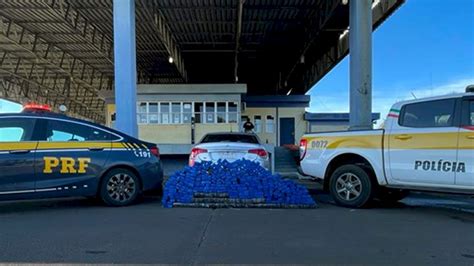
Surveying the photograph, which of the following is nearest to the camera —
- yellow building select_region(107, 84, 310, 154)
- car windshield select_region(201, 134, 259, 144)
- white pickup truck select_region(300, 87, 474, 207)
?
white pickup truck select_region(300, 87, 474, 207)

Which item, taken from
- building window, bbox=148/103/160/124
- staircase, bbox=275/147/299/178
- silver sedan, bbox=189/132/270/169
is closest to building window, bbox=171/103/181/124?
building window, bbox=148/103/160/124

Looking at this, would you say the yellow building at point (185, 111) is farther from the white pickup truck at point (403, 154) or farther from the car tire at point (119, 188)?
the white pickup truck at point (403, 154)

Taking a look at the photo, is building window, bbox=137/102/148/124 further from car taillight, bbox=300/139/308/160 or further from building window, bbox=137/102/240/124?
car taillight, bbox=300/139/308/160

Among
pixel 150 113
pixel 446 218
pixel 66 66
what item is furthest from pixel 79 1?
pixel 446 218

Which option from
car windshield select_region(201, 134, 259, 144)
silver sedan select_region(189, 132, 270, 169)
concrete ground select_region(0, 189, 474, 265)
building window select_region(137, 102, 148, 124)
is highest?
building window select_region(137, 102, 148, 124)

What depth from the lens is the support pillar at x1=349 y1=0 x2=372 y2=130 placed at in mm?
13391

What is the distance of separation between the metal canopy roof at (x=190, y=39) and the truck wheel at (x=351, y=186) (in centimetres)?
1056

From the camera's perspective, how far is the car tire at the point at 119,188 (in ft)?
26.1

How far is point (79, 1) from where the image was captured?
688 inches

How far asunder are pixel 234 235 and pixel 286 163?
40.1 ft

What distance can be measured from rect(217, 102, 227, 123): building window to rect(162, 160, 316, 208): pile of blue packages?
486 inches

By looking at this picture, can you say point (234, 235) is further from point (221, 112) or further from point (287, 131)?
point (287, 131)

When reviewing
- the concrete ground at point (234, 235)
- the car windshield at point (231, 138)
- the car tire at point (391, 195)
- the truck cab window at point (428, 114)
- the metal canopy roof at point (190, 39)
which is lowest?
the concrete ground at point (234, 235)

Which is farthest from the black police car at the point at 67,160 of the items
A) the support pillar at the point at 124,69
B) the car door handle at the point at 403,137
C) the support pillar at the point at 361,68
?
the support pillar at the point at 361,68
